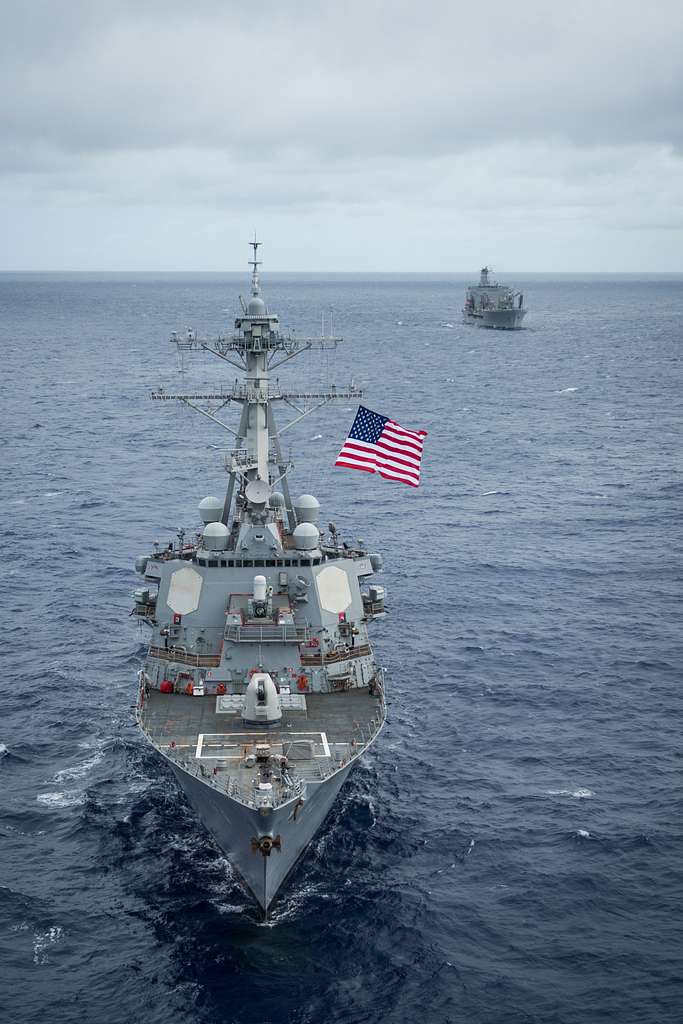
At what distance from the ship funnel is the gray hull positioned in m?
3.36

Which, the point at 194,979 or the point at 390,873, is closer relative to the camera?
the point at 194,979

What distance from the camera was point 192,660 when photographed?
41.2m

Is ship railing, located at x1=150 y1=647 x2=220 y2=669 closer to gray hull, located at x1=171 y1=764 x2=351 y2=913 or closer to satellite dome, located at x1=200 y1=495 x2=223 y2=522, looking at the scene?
gray hull, located at x1=171 y1=764 x2=351 y2=913

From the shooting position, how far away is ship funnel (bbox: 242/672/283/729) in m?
37.1

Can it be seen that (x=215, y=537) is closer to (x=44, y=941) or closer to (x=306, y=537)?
(x=306, y=537)

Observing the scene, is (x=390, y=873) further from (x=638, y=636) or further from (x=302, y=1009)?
(x=638, y=636)

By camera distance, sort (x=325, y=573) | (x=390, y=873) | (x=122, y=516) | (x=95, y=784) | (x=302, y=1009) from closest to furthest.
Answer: (x=302, y=1009), (x=390, y=873), (x=95, y=784), (x=325, y=573), (x=122, y=516)

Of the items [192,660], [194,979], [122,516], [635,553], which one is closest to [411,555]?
[635,553]

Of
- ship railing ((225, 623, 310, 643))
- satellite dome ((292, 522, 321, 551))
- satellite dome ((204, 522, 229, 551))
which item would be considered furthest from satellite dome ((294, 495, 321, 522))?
ship railing ((225, 623, 310, 643))

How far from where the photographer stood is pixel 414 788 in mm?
39688

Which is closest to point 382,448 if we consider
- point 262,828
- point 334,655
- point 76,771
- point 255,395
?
point 255,395

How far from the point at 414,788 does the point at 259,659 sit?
7.75 metres

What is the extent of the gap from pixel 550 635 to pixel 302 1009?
2808 centimetres

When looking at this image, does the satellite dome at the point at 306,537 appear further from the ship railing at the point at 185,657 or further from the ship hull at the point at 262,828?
the ship hull at the point at 262,828
